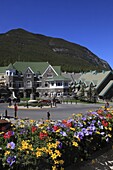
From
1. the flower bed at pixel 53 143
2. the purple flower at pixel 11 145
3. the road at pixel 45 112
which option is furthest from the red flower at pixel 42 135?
the road at pixel 45 112

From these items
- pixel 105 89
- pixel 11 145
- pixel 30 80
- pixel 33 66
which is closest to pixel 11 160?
pixel 11 145

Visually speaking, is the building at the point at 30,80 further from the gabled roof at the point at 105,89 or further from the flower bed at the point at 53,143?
the flower bed at the point at 53,143

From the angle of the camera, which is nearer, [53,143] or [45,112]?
[53,143]

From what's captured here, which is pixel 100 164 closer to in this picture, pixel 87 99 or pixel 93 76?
pixel 87 99

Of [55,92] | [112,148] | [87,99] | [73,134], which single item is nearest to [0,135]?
[73,134]

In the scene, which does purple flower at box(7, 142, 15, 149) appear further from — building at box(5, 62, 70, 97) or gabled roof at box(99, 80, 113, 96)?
building at box(5, 62, 70, 97)

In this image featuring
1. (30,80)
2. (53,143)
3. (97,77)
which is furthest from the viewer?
(30,80)

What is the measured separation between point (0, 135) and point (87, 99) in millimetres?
58781

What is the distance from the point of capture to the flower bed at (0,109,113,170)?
16.8 ft

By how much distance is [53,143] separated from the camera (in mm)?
5652

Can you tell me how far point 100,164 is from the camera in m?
7.00

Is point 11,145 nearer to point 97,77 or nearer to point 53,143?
point 53,143

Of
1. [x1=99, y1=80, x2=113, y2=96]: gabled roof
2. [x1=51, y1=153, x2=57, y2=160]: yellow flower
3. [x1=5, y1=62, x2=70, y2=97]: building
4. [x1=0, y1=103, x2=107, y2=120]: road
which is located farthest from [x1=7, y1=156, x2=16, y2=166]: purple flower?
[x1=5, y1=62, x2=70, y2=97]: building

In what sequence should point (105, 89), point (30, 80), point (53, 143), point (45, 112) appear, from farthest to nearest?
point (30, 80), point (105, 89), point (45, 112), point (53, 143)
